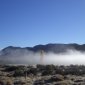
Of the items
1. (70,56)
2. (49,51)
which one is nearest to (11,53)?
(49,51)

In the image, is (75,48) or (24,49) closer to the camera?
(75,48)

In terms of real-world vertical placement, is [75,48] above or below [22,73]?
above

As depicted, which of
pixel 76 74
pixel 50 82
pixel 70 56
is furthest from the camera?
pixel 70 56

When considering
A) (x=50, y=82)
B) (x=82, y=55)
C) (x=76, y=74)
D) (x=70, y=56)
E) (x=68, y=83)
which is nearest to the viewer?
(x=68, y=83)

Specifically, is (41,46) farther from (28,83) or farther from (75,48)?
(28,83)

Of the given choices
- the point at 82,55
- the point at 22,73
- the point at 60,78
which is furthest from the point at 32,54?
the point at 60,78

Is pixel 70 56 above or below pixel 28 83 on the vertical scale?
above

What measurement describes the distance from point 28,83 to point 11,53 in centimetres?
15422

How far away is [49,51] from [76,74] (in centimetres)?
12608

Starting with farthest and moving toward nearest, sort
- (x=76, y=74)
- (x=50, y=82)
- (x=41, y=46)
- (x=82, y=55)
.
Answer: (x=41, y=46)
(x=82, y=55)
(x=76, y=74)
(x=50, y=82)

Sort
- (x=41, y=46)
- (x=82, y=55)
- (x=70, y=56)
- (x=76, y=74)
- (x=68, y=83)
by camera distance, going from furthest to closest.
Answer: (x=41, y=46), (x=70, y=56), (x=82, y=55), (x=76, y=74), (x=68, y=83)

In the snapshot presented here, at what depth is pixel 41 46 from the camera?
189875mm

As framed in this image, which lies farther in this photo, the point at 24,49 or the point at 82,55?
the point at 24,49

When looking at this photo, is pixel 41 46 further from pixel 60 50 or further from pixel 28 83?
pixel 28 83
